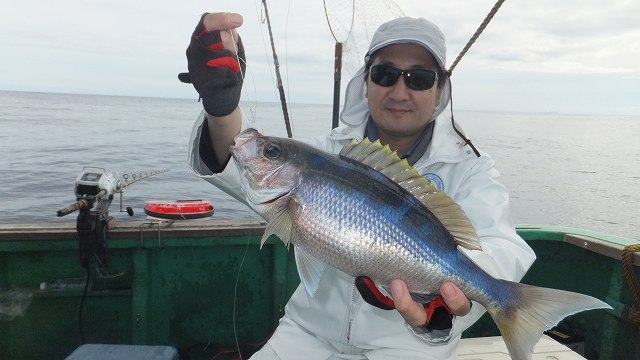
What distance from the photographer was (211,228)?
5.06 m

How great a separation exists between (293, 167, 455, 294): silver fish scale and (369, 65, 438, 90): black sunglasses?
4.58 ft

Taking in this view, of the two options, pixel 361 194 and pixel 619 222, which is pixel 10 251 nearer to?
pixel 361 194

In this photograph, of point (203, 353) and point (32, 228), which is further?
point (203, 353)

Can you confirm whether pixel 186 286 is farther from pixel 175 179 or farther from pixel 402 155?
pixel 175 179

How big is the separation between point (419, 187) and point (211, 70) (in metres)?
1.48

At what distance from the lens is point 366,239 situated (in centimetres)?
244

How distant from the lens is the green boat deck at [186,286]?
477 cm

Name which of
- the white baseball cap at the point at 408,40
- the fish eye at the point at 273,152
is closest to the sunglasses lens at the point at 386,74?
the white baseball cap at the point at 408,40

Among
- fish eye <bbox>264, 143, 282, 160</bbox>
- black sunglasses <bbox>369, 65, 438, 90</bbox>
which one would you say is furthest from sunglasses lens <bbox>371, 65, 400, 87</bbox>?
fish eye <bbox>264, 143, 282, 160</bbox>

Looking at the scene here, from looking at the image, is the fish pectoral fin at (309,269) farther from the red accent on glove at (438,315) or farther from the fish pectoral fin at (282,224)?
the red accent on glove at (438,315)

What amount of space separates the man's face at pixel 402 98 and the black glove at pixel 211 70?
4.05 feet

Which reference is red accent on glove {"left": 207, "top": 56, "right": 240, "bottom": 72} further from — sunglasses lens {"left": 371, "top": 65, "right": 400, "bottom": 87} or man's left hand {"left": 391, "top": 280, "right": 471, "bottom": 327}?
man's left hand {"left": 391, "top": 280, "right": 471, "bottom": 327}

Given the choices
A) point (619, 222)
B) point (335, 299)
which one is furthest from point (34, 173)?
point (619, 222)

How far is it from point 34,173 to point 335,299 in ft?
75.6
